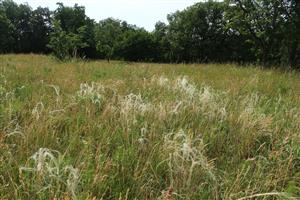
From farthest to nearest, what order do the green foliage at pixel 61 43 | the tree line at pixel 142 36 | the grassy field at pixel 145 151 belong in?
the tree line at pixel 142 36
the green foliage at pixel 61 43
the grassy field at pixel 145 151

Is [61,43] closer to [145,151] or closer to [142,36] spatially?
[145,151]

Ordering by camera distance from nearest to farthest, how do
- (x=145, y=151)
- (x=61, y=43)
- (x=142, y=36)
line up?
(x=145, y=151), (x=61, y=43), (x=142, y=36)

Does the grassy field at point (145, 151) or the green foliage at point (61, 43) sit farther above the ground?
the green foliage at point (61, 43)

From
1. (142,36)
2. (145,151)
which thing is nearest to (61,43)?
(145,151)

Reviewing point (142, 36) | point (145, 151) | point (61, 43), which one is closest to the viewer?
point (145, 151)

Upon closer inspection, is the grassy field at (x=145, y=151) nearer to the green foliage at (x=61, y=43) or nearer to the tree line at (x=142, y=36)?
the green foliage at (x=61, y=43)

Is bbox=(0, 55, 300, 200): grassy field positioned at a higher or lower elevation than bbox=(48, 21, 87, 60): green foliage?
lower

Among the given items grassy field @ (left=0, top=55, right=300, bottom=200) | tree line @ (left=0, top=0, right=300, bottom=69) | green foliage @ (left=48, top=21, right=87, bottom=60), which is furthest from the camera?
tree line @ (left=0, top=0, right=300, bottom=69)

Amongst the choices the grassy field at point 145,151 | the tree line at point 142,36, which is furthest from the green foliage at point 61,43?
the tree line at point 142,36

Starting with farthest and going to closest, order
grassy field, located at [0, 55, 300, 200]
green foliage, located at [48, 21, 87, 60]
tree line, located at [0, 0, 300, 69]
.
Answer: tree line, located at [0, 0, 300, 69], green foliage, located at [48, 21, 87, 60], grassy field, located at [0, 55, 300, 200]

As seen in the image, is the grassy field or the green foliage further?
the green foliage

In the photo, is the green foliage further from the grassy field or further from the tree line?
the tree line

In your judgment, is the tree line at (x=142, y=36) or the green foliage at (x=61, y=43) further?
the tree line at (x=142, y=36)

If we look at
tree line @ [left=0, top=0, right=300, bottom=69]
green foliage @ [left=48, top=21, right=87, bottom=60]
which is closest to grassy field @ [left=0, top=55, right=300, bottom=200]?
green foliage @ [left=48, top=21, right=87, bottom=60]
